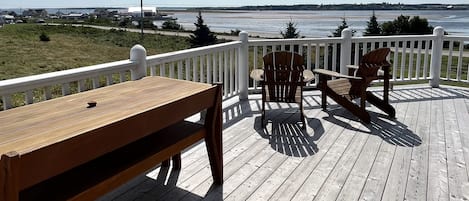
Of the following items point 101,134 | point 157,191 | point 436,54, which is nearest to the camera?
point 101,134

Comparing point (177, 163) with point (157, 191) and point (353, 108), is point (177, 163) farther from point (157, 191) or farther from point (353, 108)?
point (353, 108)

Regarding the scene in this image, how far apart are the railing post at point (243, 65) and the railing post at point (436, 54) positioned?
10.1ft

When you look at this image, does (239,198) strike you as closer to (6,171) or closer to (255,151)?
(255,151)

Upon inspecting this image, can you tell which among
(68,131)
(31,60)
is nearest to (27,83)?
(68,131)

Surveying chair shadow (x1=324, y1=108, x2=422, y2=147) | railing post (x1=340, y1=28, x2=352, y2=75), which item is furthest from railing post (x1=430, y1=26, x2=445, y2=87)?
chair shadow (x1=324, y1=108, x2=422, y2=147)

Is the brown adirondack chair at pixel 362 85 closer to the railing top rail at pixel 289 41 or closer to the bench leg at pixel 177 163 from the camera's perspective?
the railing top rail at pixel 289 41

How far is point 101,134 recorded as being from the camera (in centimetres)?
187

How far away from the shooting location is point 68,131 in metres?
1.82

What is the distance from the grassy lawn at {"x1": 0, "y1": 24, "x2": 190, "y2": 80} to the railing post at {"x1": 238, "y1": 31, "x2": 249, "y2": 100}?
19063 mm

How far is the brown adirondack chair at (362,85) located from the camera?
4.62m

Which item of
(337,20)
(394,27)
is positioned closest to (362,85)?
(337,20)

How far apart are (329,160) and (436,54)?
3.90m

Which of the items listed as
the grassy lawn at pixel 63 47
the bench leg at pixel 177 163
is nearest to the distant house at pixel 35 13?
the grassy lawn at pixel 63 47

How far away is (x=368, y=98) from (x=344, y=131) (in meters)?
1.03
